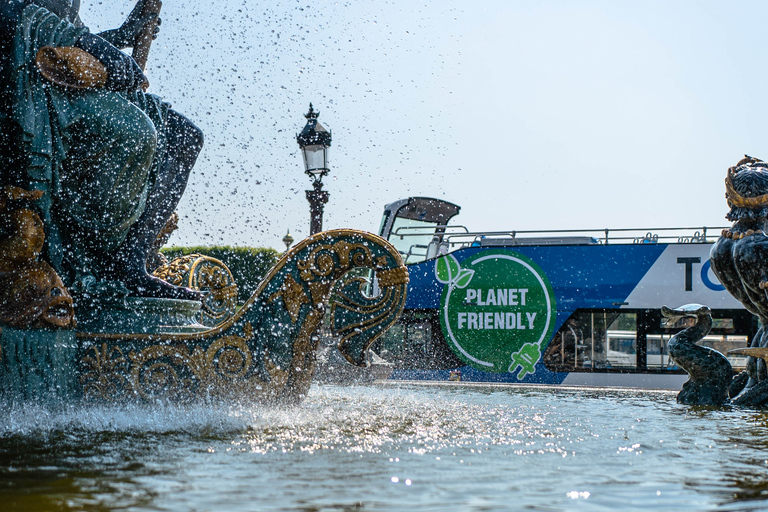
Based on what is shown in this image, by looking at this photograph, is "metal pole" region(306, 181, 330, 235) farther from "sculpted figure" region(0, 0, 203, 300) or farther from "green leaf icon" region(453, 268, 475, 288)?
"green leaf icon" region(453, 268, 475, 288)

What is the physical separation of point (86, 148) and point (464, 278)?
11861mm

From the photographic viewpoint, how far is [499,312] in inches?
585

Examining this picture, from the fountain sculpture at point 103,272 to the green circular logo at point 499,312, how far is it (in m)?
11.1

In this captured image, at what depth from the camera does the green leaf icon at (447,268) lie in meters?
15.4

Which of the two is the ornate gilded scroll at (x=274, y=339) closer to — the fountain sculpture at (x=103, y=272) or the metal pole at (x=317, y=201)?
the fountain sculpture at (x=103, y=272)

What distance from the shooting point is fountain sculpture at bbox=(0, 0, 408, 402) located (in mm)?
3637

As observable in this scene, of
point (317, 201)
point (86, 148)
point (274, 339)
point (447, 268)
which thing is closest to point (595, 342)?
point (447, 268)

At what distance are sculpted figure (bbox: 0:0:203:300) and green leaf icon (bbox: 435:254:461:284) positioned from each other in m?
11.2

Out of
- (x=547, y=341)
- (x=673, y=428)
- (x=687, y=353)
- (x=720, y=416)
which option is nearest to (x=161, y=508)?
(x=673, y=428)

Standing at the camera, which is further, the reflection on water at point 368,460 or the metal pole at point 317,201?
the metal pole at point 317,201

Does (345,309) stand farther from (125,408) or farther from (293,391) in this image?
(125,408)

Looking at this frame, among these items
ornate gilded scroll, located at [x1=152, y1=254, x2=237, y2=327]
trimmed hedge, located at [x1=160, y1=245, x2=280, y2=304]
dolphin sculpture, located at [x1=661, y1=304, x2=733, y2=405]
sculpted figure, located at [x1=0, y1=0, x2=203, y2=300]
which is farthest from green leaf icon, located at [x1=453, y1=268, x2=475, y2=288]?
trimmed hedge, located at [x1=160, y1=245, x2=280, y2=304]

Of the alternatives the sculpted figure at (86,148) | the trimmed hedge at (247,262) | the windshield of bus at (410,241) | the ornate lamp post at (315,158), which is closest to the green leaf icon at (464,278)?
the windshield of bus at (410,241)

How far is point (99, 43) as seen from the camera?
12.7 ft
